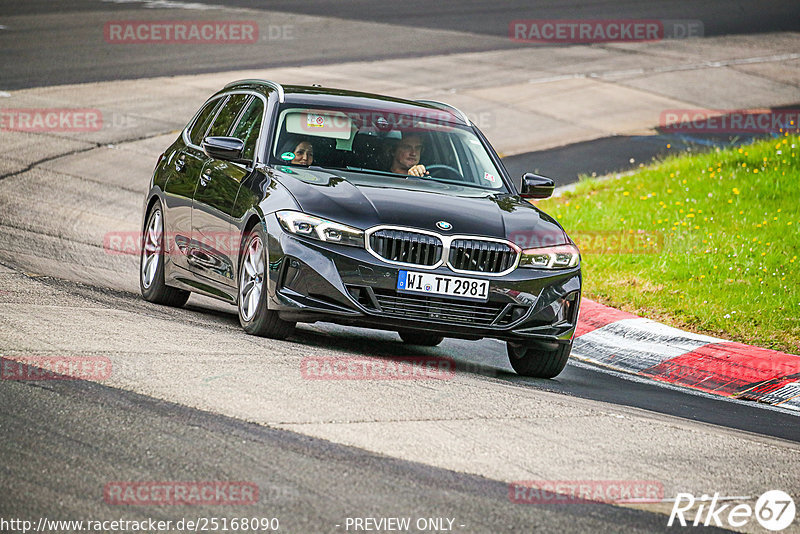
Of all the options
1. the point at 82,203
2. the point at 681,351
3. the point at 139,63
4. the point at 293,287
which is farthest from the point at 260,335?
the point at 139,63

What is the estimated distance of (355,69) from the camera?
2636cm

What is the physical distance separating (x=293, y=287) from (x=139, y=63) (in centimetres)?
1904

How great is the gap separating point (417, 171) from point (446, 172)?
10.3 inches

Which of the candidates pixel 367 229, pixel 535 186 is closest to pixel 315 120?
pixel 535 186

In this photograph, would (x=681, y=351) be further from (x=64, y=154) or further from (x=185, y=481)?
(x=64, y=154)

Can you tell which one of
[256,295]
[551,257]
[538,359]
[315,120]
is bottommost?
[538,359]

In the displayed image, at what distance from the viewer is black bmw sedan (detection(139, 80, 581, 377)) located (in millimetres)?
7793

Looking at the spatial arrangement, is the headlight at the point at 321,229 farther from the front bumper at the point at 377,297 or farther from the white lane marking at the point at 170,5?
the white lane marking at the point at 170,5

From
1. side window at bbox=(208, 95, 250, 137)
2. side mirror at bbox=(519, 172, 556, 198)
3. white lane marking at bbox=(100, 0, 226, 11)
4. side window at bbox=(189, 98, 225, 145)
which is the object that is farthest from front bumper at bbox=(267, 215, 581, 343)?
white lane marking at bbox=(100, 0, 226, 11)

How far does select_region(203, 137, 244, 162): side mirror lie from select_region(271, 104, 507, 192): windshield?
26 centimetres

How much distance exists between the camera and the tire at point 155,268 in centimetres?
1020

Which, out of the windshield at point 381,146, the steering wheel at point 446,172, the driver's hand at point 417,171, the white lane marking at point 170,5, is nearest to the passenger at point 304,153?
the windshield at point 381,146

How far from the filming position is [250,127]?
9.53 metres

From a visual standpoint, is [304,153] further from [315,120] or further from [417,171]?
[417,171]
